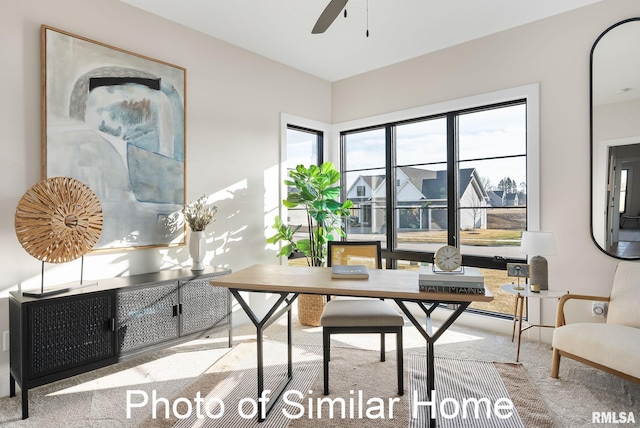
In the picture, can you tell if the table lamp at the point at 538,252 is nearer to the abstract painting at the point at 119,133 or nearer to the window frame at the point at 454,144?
the window frame at the point at 454,144

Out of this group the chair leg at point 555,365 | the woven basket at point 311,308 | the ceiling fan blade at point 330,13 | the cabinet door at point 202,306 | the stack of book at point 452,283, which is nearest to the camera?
the stack of book at point 452,283

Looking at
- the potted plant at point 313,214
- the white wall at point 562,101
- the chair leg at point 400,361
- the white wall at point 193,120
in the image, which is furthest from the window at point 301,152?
the chair leg at point 400,361

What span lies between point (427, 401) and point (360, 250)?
144 cm

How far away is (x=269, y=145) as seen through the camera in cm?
423

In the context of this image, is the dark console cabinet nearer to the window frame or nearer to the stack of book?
the stack of book

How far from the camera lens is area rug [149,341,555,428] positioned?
212 cm

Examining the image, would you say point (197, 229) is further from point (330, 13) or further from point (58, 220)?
point (330, 13)

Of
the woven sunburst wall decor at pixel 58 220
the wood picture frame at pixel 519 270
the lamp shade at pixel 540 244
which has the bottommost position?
the wood picture frame at pixel 519 270

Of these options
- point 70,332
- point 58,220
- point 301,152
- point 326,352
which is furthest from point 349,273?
point 301,152

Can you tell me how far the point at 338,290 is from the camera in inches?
79.7

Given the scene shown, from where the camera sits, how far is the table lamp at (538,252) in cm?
296

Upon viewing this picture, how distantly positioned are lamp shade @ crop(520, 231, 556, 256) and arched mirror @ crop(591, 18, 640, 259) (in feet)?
1.41

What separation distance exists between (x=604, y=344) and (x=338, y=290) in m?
1.73

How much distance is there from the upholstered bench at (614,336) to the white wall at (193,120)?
2828mm
